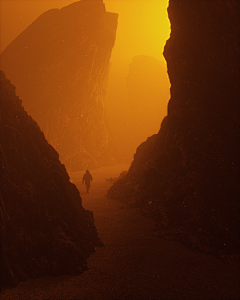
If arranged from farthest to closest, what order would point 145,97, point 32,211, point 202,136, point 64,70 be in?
point 145,97, point 64,70, point 202,136, point 32,211

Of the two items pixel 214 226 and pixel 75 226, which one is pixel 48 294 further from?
pixel 214 226

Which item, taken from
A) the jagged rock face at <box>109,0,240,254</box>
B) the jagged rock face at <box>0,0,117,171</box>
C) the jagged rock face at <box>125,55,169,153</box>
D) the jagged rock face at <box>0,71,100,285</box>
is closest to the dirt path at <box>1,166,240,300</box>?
the jagged rock face at <box>0,71,100,285</box>

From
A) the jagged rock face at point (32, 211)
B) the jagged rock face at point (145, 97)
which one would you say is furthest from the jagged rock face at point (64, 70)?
the jagged rock face at point (32, 211)

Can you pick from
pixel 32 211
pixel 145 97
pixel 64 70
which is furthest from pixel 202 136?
pixel 145 97

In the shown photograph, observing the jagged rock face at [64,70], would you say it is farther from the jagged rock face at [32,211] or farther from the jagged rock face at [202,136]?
the jagged rock face at [202,136]

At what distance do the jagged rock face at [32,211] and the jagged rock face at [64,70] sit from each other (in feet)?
91.3

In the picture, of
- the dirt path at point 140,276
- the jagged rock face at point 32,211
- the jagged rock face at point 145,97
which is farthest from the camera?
the jagged rock face at point 145,97

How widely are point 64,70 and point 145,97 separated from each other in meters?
37.2

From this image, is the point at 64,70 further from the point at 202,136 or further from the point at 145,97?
the point at 145,97

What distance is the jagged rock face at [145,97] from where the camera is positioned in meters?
71.1

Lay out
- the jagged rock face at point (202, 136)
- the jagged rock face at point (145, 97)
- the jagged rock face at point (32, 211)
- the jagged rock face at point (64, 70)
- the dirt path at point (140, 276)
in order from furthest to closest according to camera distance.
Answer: the jagged rock face at point (145, 97) < the jagged rock face at point (64, 70) < the jagged rock face at point (202, 136) < the jagged rock face at point (32, 211) < the dirt path at point (140, 276)

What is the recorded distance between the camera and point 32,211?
1055cm

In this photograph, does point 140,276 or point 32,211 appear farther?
point 32,211

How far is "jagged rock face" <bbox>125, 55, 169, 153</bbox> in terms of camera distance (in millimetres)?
71081
